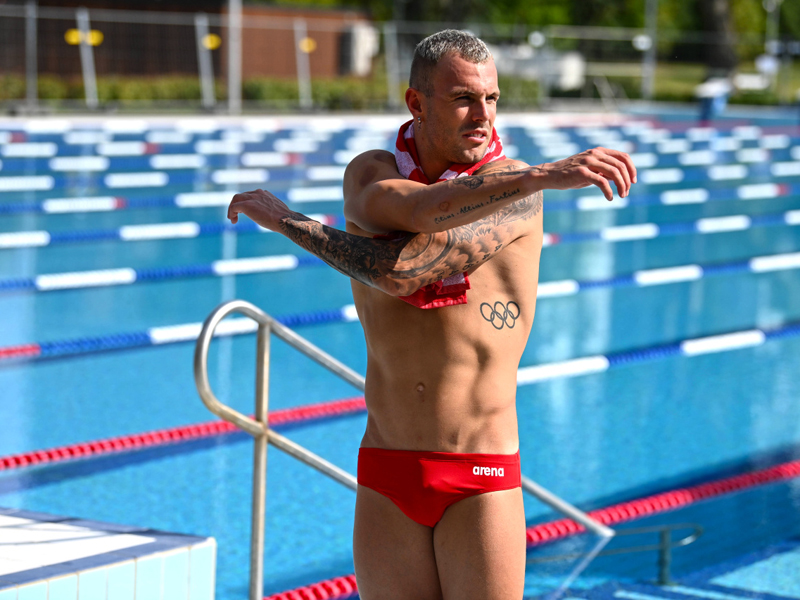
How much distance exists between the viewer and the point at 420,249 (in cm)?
167

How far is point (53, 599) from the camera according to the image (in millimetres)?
2061

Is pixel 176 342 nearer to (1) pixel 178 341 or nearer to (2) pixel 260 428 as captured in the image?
(1) pixel 178 341

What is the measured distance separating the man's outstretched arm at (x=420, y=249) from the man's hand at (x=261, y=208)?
81 mm

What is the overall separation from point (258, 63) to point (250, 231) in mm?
14228

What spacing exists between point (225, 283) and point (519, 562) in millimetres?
6427

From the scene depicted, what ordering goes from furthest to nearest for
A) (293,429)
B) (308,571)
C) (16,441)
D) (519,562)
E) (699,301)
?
(699,301) → (293,429) → (16,441) → (308,571) → (519,562)

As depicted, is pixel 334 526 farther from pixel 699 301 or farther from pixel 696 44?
pixel 696 44

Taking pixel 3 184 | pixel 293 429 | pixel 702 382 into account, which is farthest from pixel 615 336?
pixel 3 184

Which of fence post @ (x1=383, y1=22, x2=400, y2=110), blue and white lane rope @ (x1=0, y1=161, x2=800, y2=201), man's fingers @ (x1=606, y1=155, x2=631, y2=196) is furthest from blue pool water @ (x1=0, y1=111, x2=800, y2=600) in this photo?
fence post @ (x1=383, y1=22, x2=400, y2=110)

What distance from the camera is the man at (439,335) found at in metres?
1.66

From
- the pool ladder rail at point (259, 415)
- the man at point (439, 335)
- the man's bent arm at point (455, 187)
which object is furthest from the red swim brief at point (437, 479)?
the pool ladder rail at point (259, 415)

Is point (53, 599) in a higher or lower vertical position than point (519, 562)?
lower

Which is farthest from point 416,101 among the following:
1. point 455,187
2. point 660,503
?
point 660,503

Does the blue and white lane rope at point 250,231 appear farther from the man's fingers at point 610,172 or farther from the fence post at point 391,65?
Result: the fence post at point 391,65
